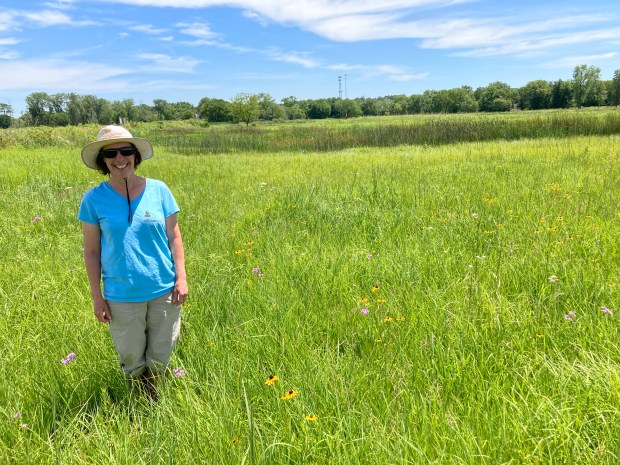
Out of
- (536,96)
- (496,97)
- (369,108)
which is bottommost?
(536,96)

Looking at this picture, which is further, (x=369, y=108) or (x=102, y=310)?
(x=369, y=108)

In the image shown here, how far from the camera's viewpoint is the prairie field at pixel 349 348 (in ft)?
5.01

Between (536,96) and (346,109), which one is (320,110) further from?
(536,96)

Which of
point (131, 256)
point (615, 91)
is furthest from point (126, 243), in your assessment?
point (615, 91)

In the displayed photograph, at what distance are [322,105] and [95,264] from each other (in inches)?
5972

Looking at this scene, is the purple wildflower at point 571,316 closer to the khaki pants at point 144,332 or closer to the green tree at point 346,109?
the khaki pants at point 144,332

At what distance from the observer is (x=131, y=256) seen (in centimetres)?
193

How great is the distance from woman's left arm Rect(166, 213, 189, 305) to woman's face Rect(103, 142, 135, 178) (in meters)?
0.34

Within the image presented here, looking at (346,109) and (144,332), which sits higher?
(346,109)

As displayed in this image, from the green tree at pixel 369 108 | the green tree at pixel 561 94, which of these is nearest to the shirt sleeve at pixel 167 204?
the green tree at pixel 561 94

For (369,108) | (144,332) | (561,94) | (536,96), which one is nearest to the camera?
(144,332)

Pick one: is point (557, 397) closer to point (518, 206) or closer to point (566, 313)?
point (566, 313)

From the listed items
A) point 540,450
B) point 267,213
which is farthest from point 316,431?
point 267,213

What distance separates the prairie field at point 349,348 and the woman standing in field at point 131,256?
21cm
